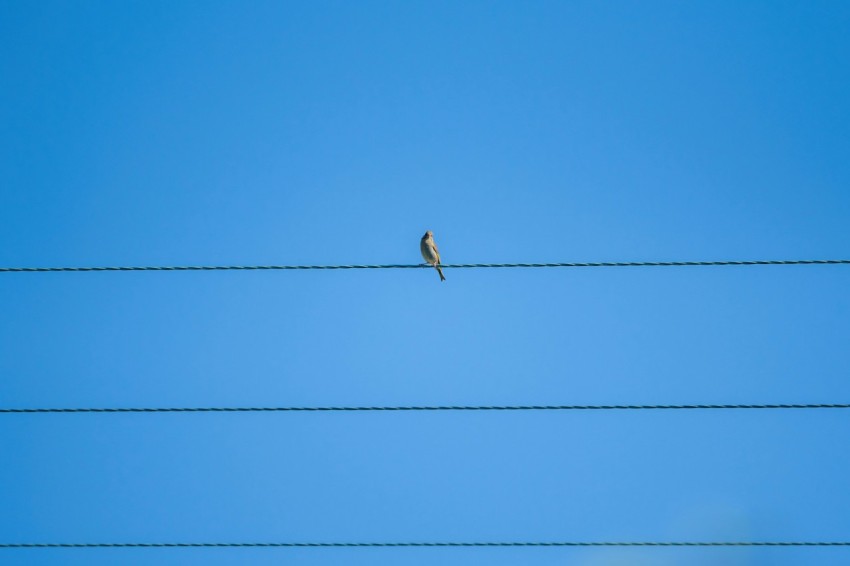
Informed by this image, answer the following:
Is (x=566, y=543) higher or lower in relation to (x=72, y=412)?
lower

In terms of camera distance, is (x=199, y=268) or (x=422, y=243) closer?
(x=199, y=268)

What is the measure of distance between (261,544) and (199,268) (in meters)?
2.35

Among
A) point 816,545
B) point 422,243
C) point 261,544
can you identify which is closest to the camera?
point 261,544

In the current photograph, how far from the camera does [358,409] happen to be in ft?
26.5

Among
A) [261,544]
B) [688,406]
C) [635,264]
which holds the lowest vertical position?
[261,544]

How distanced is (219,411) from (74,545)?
1601mm

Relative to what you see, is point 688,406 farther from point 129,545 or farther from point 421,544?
point 129,545

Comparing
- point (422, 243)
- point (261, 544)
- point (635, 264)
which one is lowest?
point (261, 544)

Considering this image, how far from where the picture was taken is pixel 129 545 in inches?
309

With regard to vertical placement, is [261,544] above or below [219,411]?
below

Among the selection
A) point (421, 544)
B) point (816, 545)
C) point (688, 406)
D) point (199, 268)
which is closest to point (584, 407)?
point (688, 406)

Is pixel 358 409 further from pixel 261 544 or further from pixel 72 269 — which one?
pixel 72 269

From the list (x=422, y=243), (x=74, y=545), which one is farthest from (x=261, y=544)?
(x=422, y=243)

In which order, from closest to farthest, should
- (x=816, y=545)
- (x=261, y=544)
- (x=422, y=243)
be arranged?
(x=261, y=544) → (x=816, y=545) → (x=422, y=243)
